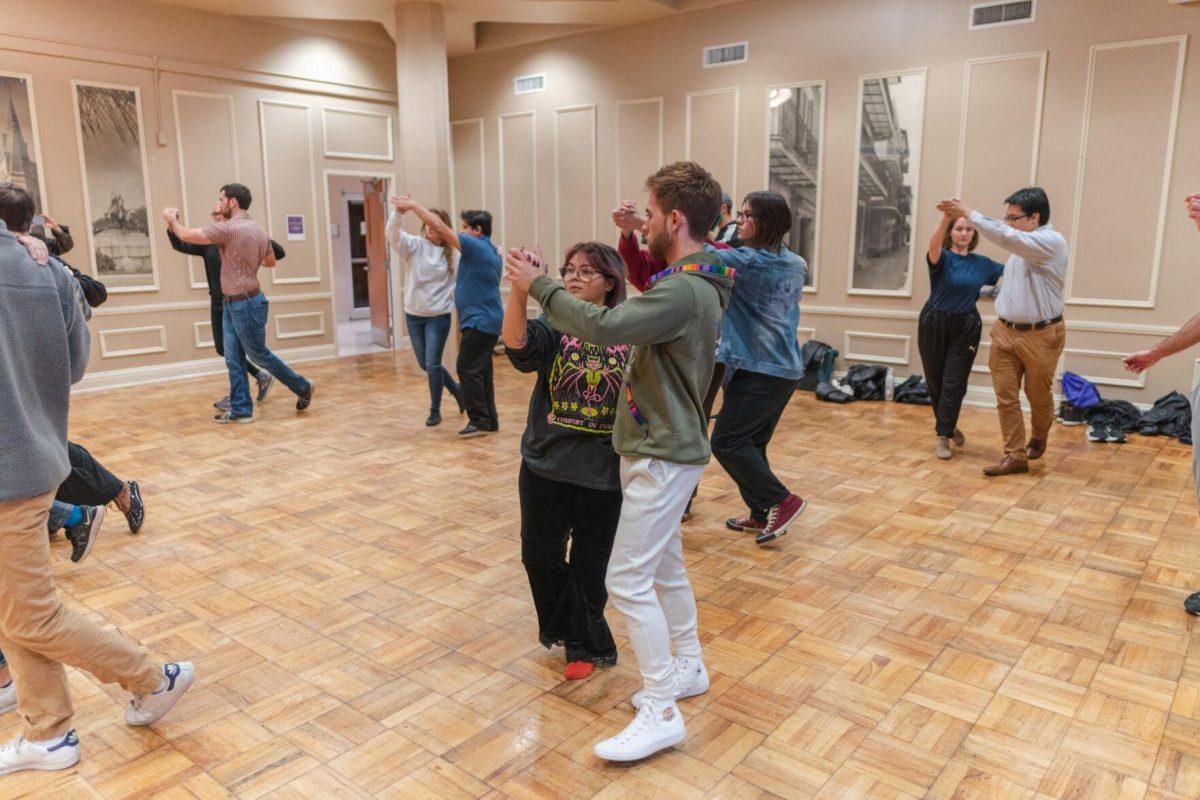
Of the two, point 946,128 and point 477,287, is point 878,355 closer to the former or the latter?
point 946,128

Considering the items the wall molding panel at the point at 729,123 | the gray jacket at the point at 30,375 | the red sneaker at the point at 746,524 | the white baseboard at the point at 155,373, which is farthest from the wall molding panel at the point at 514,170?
the gray jacket at the point at 30,375

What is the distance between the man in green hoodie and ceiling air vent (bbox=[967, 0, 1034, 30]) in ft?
19.2

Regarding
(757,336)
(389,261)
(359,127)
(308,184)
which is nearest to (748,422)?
(757,336)

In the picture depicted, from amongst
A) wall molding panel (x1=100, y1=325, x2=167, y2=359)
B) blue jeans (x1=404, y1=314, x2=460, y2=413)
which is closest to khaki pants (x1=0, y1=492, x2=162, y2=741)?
blue jeans (x1=404, y1=314, x2=460, y2=413)

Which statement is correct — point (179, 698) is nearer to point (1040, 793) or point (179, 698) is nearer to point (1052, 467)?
point (1040, 793)

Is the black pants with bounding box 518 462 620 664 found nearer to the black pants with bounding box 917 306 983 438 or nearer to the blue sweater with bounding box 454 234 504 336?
the blue sweater with bounding box 454 234 504 336

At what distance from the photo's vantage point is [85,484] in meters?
3.46

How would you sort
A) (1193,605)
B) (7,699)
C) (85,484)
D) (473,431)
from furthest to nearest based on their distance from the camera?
(473,431), (85,484), (1193,605), (7,699)

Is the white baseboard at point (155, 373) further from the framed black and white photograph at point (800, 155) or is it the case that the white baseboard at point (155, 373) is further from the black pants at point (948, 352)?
the black pants at point (948, 352)

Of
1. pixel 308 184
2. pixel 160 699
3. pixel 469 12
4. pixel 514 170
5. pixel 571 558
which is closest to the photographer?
pixel 160 699

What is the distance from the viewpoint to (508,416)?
21.6 ft

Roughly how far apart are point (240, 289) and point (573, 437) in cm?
460

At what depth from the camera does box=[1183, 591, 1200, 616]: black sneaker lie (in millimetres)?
3129

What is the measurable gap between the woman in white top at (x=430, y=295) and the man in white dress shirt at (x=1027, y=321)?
3.56 metres
